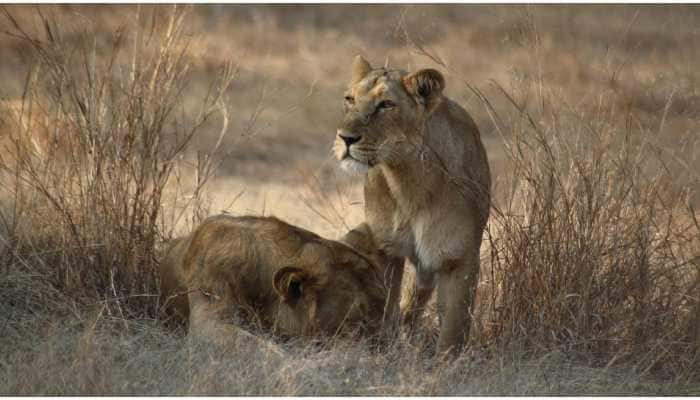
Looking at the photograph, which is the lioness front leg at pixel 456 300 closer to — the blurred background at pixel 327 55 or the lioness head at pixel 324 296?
the lioness head at pixel 324 296

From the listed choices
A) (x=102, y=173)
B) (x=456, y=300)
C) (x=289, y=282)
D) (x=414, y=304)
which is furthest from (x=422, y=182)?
(x=102, y=173)

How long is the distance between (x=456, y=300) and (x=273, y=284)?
0.95m

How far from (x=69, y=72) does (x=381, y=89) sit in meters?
1.43

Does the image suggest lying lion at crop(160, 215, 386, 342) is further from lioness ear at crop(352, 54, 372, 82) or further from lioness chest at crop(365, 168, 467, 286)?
lioness ear at crop(352, 54, 372, 82)

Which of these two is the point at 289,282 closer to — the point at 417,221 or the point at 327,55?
the point at 417,221

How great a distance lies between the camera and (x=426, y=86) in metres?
5.70

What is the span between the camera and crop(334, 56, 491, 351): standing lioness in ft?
18.4

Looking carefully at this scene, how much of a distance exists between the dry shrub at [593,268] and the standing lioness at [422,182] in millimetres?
165

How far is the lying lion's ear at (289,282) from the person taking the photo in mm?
5137

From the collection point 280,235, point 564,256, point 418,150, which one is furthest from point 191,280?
point 564,256

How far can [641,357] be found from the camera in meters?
5.44

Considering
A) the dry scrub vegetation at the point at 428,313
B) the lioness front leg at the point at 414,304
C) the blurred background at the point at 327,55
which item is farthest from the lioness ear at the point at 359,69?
the blurred background at the point at 327,55

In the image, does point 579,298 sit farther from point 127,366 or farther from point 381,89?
point 127,366

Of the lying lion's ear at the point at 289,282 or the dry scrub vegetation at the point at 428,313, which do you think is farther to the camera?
the lying lion's ear at the point at 289,282
